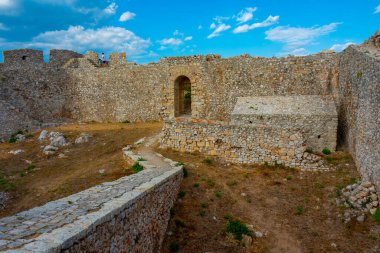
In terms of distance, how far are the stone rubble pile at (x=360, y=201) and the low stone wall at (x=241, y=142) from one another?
225 centimetres

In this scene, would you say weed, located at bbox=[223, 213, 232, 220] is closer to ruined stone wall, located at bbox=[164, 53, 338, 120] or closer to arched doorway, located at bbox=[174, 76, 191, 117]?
ruined stone wall, located at bbox=[164, 53, 338, 120]

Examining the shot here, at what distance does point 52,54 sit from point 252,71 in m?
17.6

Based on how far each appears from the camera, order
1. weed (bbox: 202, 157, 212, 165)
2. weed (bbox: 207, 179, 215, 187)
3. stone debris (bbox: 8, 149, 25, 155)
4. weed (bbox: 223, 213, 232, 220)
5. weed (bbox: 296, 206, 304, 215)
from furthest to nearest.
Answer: stone debris (bbox: 8, 149, 25, 155) < weed (bbox: 202, 157, 212, 165) < weed (bbox: 207, 179, 215, 187) < weed (bbox: 296, 206, 304, 215) < weed (bbox: 223, 213, 232, 220)

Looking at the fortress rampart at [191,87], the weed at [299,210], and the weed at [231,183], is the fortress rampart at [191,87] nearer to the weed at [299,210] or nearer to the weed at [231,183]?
the weed at [299,210]

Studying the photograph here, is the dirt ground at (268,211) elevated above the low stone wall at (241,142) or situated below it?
below

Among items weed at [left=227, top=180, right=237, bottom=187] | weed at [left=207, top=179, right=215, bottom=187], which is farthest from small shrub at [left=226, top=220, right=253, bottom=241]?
weed at [left=227, top=180, right=237, bottom=187]

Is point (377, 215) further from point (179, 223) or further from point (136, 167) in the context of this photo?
point (136, 167)

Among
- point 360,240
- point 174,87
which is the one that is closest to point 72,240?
point 360,240

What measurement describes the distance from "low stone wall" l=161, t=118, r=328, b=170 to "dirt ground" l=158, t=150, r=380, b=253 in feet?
1.40

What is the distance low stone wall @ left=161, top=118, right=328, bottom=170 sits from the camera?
11.0 meters

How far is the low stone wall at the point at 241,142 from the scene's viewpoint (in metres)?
11.0

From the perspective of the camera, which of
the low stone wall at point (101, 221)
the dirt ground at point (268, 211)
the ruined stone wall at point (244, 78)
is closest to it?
the low stone wall at point (101, 221)

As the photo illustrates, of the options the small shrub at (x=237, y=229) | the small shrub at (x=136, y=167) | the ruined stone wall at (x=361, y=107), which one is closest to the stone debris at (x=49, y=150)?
the small shrub at (x=136, y=167)

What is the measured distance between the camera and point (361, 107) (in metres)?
9.74
